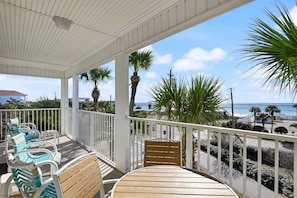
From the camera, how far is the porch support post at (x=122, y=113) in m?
3.52

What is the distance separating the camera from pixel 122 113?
3.59 m

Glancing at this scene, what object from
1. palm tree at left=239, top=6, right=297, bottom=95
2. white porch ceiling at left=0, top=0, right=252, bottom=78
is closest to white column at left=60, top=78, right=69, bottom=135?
white porch ceiling at left=0, top=0, right=252, bottom=78

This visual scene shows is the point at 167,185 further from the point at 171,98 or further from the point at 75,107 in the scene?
the point at 75,107

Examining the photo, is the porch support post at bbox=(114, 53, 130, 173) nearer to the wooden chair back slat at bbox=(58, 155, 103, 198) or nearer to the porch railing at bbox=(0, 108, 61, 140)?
the wooden chair back slat at bbox=(58, 155, 103, 198)

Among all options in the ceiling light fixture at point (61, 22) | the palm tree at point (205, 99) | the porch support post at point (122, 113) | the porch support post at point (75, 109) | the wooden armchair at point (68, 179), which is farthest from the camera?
A: the porch support post at point (75, 109)

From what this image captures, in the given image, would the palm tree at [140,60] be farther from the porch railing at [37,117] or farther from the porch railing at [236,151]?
the porch railing at [236,151]

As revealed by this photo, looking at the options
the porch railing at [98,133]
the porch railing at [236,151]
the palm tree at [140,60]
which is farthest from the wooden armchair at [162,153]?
the palm tree at [140,60]

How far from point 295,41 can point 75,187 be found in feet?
6.95

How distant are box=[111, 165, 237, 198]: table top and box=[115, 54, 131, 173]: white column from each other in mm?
1952

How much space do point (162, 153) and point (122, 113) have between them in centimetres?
158

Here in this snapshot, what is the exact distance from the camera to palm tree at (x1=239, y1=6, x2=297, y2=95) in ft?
5.20

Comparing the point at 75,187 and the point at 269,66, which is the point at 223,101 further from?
the point at 75,187

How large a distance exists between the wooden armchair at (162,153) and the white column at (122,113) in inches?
52.4

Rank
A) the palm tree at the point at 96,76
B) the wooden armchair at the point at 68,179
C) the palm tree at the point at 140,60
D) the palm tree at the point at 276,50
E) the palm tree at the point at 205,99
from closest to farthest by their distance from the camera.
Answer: the wooden armchair at the point at 68,179 → the palm tree at the point at 276,50 → the palm tree at the point at 205,99 → the palm tree at the point at 140,60 → the palm tree at the point at 96,76
